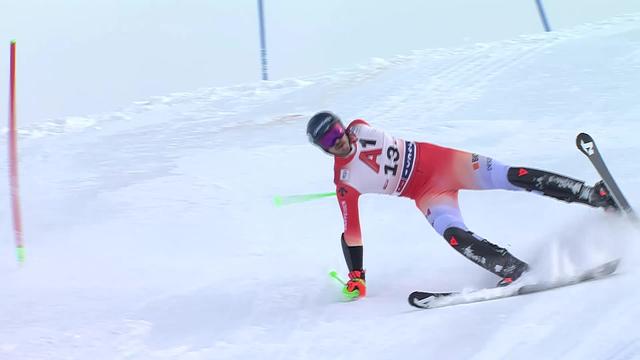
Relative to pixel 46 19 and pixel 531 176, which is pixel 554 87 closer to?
pixel 531 176

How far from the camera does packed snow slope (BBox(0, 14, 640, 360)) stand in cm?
346

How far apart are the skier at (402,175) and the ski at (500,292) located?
1.34 ft

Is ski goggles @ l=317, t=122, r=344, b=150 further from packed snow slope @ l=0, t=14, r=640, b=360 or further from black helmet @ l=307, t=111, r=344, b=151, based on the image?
packed snow slope @ l=0, t=14, r=640, b=360

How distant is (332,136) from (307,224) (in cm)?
205

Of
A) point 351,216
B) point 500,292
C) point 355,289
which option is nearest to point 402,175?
point 351,216

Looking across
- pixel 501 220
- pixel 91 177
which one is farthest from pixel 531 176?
pixel 91 177

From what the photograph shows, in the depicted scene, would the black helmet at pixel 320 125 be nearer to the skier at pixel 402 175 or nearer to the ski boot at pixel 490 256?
the skier at pixel 402 175

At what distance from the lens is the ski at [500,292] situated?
3.55 metres

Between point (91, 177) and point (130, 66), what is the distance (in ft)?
23.7

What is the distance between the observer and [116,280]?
17.1 ft

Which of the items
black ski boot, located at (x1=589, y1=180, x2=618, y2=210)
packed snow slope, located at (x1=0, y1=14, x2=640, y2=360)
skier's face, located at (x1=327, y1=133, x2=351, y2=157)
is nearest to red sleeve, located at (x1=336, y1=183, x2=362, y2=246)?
skier's face, located at (x1=327, y1=133, x2=351, y2=157)

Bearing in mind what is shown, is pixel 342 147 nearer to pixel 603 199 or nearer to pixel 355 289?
pixel 355 289

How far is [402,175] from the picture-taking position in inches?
168

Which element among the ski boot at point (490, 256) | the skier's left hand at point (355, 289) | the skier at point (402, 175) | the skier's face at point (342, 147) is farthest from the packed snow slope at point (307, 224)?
the skier's face at point (342, 147)
